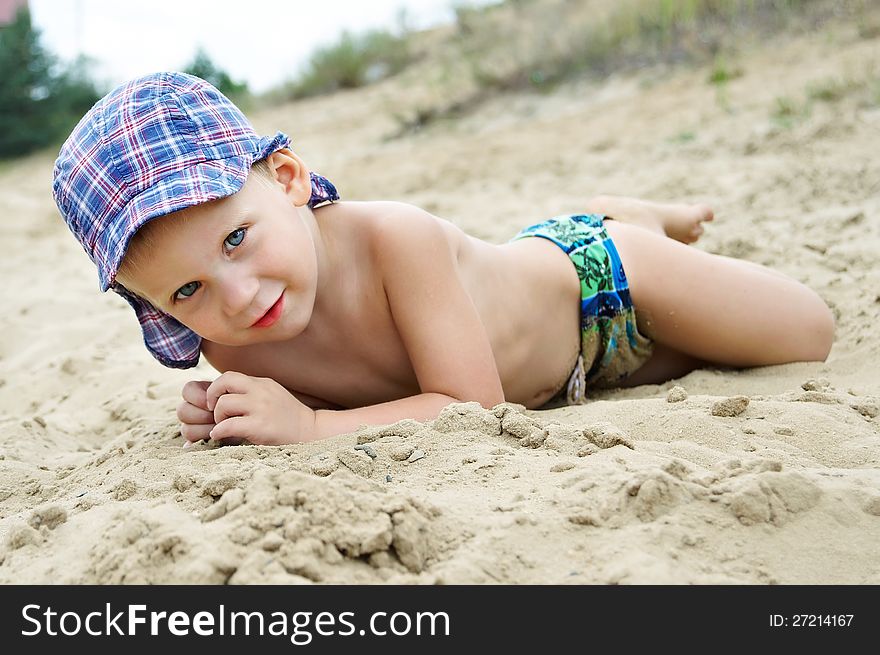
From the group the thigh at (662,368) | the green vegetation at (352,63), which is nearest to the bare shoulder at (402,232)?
the thigh at (662,368)

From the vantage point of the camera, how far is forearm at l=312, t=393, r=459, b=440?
82.0 inches

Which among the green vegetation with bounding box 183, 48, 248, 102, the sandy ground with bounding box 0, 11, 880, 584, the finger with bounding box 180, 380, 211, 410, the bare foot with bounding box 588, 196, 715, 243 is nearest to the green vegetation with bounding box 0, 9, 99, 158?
the green vegetation with bounding box 183, 48, 248, 102

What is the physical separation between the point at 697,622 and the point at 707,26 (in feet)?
21.3

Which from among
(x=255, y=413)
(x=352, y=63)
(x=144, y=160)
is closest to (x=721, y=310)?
(x=255, y=413)

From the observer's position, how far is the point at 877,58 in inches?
214

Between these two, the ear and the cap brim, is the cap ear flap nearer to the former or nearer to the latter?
the cap brim

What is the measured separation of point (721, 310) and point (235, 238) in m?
1.38

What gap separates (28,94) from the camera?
1027 cm

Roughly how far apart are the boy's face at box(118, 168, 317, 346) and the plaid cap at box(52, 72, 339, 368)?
5cm

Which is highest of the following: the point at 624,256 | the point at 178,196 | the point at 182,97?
the point at 182,97

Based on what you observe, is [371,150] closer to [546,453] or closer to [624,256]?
[624,256]

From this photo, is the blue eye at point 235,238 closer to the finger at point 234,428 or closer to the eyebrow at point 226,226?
the eyebrow at point 226,226

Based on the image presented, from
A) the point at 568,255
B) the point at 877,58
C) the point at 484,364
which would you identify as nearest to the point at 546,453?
the point at 484,364

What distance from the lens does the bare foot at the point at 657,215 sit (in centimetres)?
304
